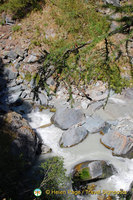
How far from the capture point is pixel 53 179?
4.25 metres

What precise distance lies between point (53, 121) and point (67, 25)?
6792 mm

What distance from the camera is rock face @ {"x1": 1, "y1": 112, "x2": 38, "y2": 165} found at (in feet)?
18.1

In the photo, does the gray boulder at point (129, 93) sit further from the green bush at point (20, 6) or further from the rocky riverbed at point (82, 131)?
the green bush at point (20, 6)

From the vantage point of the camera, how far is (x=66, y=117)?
24.5 ft

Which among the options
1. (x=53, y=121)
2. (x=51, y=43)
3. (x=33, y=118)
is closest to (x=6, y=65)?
(x=51, y=43)

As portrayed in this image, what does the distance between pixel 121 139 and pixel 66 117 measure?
93.0 inches

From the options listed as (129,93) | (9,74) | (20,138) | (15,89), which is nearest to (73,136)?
(20,138)

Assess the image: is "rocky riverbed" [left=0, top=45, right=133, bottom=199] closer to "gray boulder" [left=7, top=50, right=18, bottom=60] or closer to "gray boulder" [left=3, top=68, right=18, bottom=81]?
"gray boulder" [left=3, top=68, right=18, bottom=81]

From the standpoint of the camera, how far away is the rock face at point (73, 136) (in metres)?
6.48

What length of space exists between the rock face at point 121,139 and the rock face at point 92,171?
0.68 m

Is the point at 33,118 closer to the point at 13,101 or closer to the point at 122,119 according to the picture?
the point at 13,101

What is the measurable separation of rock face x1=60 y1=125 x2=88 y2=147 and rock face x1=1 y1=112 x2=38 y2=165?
40.2 inches

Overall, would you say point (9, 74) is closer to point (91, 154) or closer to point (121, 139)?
point (91, 154)

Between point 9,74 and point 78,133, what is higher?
point 9,74
